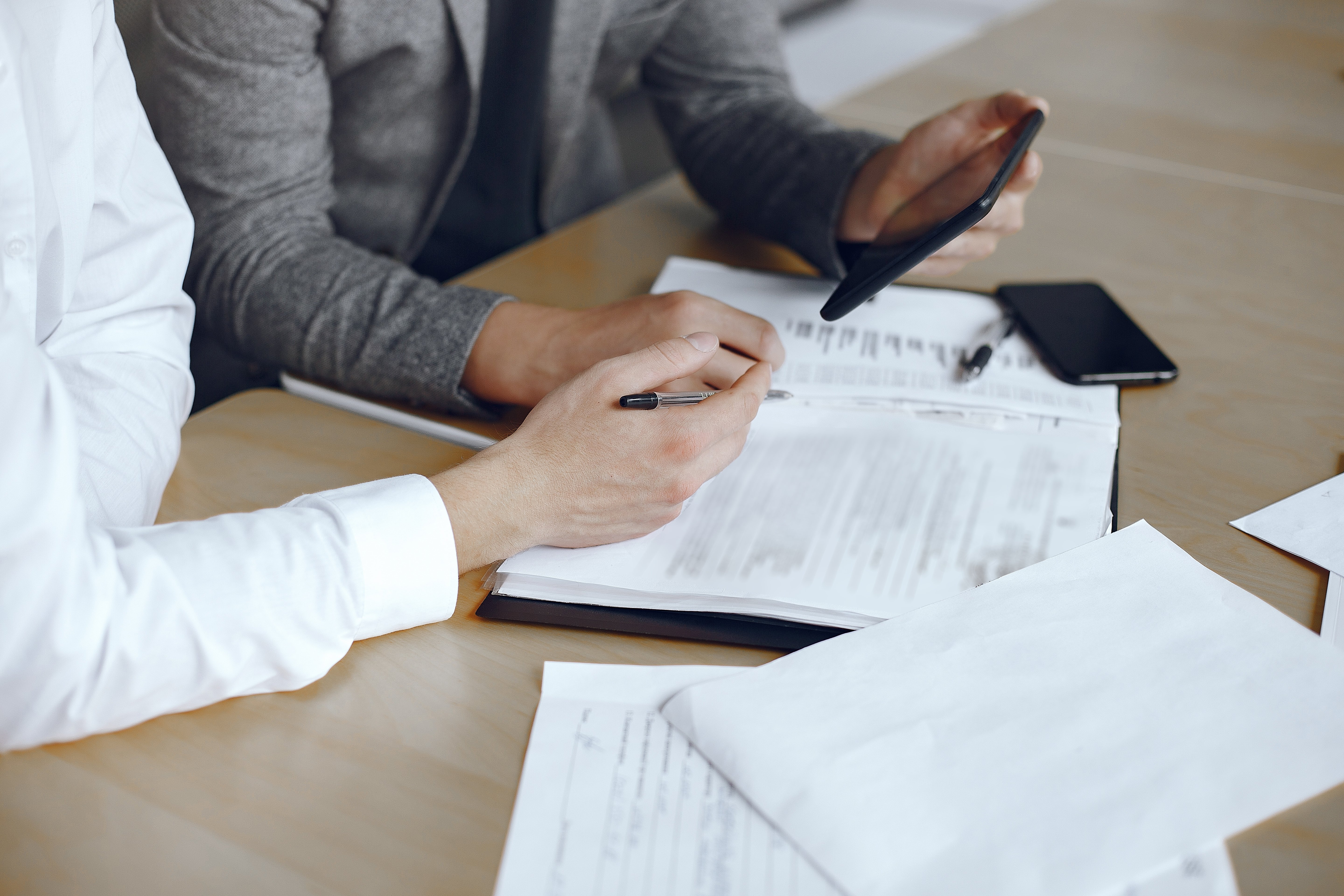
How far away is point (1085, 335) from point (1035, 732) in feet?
1.51

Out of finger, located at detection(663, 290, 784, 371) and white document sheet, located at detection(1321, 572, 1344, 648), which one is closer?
white document sheet, located at detection(1321, 572, 1344, 648)

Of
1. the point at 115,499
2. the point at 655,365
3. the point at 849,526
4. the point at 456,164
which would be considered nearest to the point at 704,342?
the point at 655,365

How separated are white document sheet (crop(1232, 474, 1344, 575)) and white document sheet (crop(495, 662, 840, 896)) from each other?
14.9 inches

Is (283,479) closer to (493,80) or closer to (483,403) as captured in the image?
(483,403)

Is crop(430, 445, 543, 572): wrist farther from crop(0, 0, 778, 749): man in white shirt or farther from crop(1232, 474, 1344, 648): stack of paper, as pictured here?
crop(1232, 474, 1344, 648): stack of paper

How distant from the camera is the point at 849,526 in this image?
0.61 m

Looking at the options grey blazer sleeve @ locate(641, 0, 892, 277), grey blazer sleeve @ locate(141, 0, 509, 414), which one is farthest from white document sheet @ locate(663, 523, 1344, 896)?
grey blazer sleeve @ locate(641, 0, 892, 277)

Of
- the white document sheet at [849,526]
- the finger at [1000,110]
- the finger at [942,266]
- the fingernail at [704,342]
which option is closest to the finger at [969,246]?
the finger at [942,266]

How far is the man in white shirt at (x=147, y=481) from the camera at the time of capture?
0.44m

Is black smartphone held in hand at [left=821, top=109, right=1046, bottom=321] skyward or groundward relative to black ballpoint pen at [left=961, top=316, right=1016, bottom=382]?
skyward

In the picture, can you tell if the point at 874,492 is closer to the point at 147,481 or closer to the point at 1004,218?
the point at 1004,218

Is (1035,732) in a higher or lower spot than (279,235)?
lower

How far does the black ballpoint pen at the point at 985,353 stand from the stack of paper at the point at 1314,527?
21 centimetres

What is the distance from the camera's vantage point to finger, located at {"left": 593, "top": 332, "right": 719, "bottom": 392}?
0.59 meters
